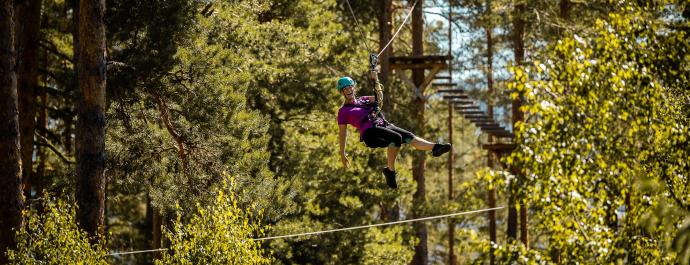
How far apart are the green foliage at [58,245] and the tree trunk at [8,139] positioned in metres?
0.82

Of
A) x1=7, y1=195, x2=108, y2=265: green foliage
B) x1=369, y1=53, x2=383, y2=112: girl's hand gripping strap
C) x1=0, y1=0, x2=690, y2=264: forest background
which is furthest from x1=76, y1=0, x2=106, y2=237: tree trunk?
x1=369, y1=53, x2=383, y2=112: girl's hand gripping strap

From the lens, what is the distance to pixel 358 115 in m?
12.8

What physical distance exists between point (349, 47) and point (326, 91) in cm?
148

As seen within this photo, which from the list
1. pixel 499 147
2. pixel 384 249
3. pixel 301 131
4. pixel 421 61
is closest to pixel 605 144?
pixel 421 61

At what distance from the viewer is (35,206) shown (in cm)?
2325

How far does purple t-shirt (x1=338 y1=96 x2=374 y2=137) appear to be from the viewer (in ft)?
41.9

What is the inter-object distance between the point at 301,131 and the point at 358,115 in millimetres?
12475

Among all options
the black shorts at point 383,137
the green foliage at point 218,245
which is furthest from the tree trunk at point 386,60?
the black shorts at point 383,137

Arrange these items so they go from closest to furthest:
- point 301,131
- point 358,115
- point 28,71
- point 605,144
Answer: point 605,144 → point 358,115 → point 28,71 → point 301,131

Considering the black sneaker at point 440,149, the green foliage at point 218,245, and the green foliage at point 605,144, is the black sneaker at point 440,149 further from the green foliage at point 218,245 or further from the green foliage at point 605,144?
the green foliage at point 218,245

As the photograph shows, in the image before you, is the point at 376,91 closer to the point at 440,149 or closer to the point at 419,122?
the point at 440,149

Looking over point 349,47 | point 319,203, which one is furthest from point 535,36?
point 319,203

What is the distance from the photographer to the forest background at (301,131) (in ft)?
30.8

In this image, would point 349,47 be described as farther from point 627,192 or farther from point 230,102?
point 627,192
